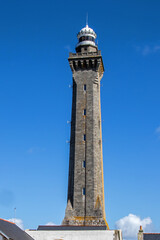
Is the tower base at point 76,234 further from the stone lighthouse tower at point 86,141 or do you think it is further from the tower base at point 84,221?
the stone lighthouse tower at point 86,141

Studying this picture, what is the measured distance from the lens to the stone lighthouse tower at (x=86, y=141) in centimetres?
4653

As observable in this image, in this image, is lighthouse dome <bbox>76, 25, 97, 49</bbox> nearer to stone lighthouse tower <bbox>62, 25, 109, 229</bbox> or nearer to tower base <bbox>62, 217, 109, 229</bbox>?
stone lighthouse tower <bbox>62, 25, 109, 229</bbox>

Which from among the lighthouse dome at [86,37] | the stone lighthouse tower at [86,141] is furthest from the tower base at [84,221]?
the lighthouse dome at [86,37]

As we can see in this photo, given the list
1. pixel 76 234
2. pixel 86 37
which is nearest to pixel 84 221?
pixel 76 234

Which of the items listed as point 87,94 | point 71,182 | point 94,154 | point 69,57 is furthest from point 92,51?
point 71,182

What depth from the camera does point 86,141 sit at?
51.1 meters

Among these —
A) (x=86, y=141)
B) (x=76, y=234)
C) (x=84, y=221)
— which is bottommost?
(x=76, y=234)

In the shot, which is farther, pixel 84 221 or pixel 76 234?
pixel 84 221

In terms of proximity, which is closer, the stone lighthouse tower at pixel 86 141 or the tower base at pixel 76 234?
the tower base at pixel 76 234

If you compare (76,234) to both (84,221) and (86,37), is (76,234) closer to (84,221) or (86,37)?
(84,221)

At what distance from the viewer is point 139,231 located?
152ft

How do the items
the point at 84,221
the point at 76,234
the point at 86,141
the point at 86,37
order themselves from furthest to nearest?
1. the point at 86,37
2. the point at 86,141
3. the point at 84,221
4. the point at 76,234

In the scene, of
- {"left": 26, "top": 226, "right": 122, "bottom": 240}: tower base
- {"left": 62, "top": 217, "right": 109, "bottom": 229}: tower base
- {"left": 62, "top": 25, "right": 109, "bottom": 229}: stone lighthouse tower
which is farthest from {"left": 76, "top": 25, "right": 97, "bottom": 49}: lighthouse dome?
{"left": 26, "top": 226, "right": 122, "bottom": 240}: tower base

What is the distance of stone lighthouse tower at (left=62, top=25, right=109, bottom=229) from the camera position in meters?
46.5
